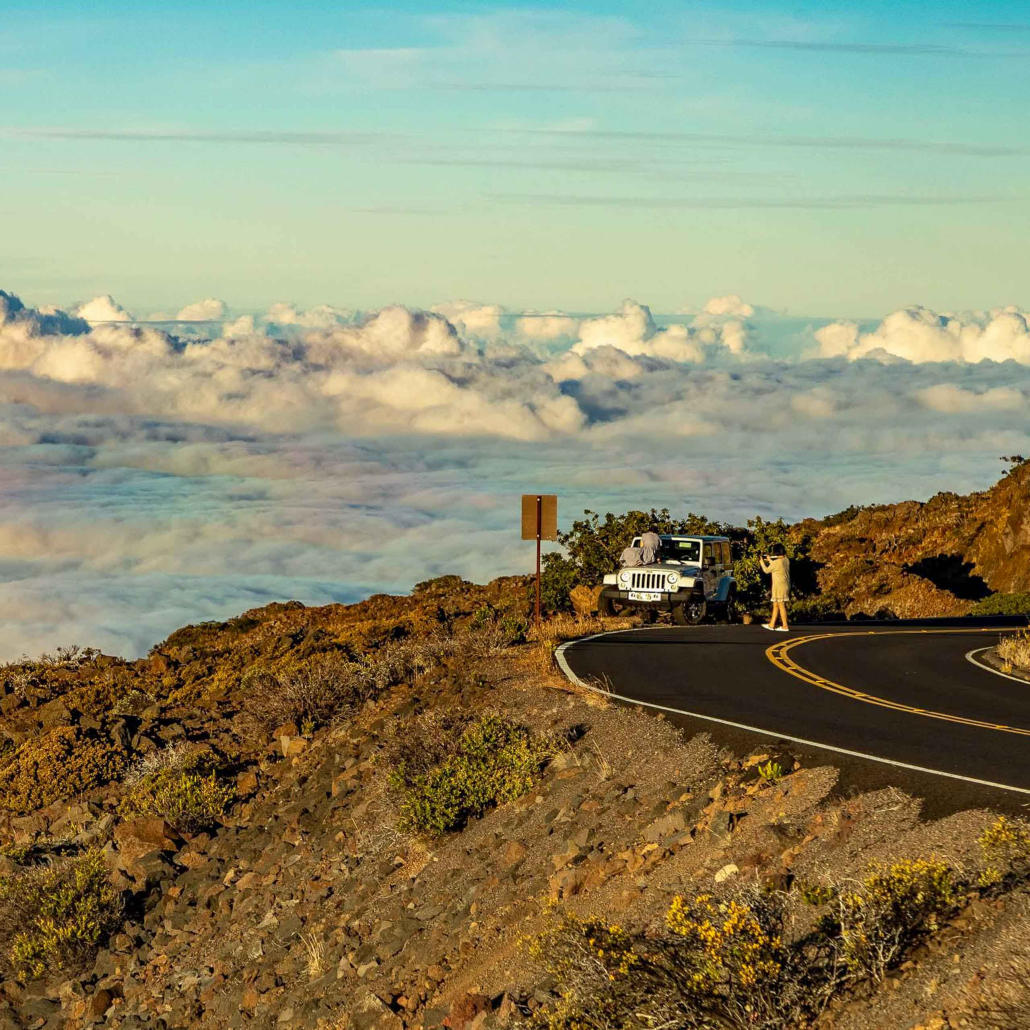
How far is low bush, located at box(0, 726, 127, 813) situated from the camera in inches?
823

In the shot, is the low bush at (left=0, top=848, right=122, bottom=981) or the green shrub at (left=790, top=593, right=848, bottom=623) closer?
the low bush at (left=0, top=848, right=122, bottom=981)

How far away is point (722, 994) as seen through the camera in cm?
740

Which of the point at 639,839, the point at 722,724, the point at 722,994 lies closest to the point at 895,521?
the point at 722,724

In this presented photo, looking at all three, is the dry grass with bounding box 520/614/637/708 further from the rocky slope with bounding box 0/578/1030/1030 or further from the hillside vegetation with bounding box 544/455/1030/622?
the hillside vegetation with bounding box 544/455/1030/622

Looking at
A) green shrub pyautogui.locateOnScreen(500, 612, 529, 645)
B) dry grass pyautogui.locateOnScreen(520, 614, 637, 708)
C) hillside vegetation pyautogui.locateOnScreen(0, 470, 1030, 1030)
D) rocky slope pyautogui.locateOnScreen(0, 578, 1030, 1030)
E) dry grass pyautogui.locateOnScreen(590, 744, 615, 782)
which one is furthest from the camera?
green shrub pyautogui.locateOnScreen(500, 612, 529, 645)

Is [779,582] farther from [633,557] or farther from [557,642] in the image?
[557,642]

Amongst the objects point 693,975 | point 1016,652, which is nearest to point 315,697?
point 1016,652

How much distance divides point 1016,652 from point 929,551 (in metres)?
35.0

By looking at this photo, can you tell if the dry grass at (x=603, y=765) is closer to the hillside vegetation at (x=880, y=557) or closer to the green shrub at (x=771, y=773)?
the green shrub at (x=771, y=773)

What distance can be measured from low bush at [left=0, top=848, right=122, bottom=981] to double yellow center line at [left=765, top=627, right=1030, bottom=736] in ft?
36.8

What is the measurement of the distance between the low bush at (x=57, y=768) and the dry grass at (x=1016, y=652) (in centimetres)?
1650

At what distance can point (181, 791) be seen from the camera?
18656 mm

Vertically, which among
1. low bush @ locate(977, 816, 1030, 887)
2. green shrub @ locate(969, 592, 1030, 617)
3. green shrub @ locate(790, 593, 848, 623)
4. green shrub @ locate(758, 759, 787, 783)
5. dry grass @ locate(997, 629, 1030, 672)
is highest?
low bush @ locate(977, 816, 1030, 887)

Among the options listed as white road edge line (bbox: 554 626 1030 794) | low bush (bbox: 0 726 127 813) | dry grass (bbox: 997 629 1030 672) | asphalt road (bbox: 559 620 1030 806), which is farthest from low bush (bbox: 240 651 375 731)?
dry grass (bbox: 997 629 1030 672)
